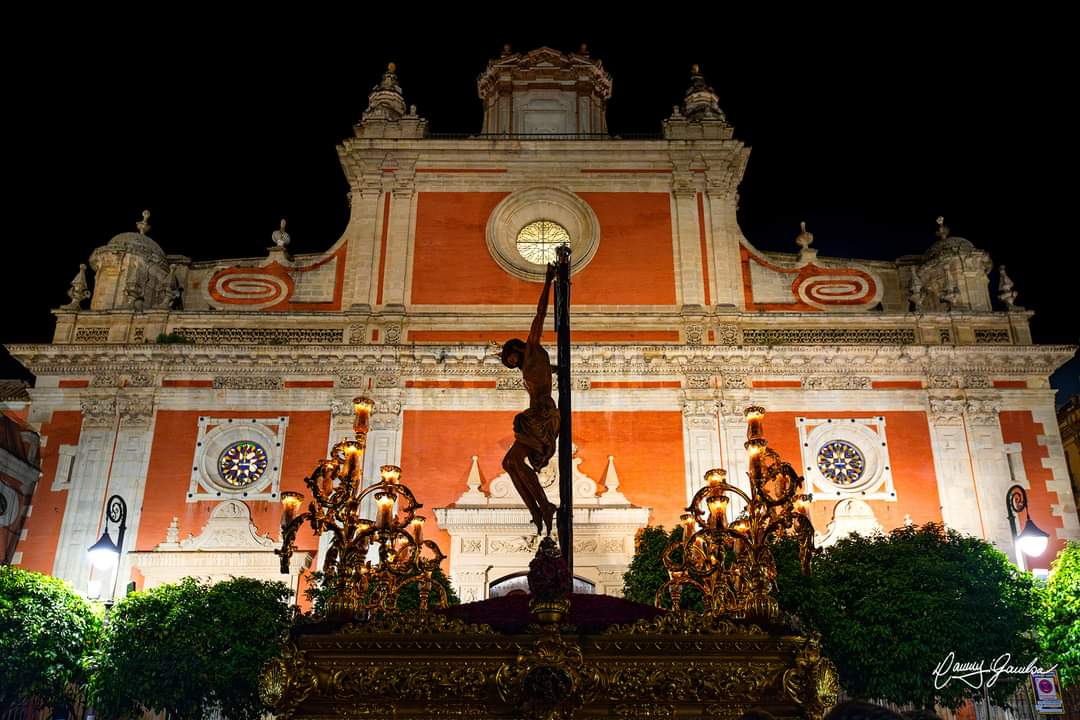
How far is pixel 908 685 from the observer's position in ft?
41.9

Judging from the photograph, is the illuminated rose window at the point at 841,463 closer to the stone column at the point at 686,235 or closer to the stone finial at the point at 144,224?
the stone column at the point at 686,235

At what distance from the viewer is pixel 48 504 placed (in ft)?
59.5

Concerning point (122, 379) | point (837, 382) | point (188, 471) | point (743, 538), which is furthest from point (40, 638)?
point (837, 382)

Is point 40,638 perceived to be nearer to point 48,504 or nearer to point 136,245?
point 48,504

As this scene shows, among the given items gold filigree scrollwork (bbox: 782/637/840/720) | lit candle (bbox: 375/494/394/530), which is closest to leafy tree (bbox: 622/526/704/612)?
lit candle (bbox: 375/494/394/530)

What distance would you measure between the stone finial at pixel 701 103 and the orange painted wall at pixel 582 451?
7.85m

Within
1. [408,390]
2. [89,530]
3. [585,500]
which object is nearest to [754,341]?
[585,500]

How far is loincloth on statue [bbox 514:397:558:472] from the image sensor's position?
8156 mm

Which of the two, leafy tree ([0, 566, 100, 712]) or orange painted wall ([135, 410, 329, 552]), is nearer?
leafy tree ([0, 566, 100, 712])

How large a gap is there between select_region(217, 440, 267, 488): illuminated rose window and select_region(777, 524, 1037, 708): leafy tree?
10.6 meters

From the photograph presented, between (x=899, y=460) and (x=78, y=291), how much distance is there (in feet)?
59.4

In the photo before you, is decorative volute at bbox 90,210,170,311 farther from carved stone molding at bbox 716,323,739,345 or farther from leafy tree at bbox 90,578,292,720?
carved stone molding at bbox 716,323,739,345

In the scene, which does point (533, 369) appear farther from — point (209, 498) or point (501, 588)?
point (209, 498)

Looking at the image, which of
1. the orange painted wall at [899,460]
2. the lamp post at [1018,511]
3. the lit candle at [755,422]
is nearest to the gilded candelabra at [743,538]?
the lit candle at [755,422]
